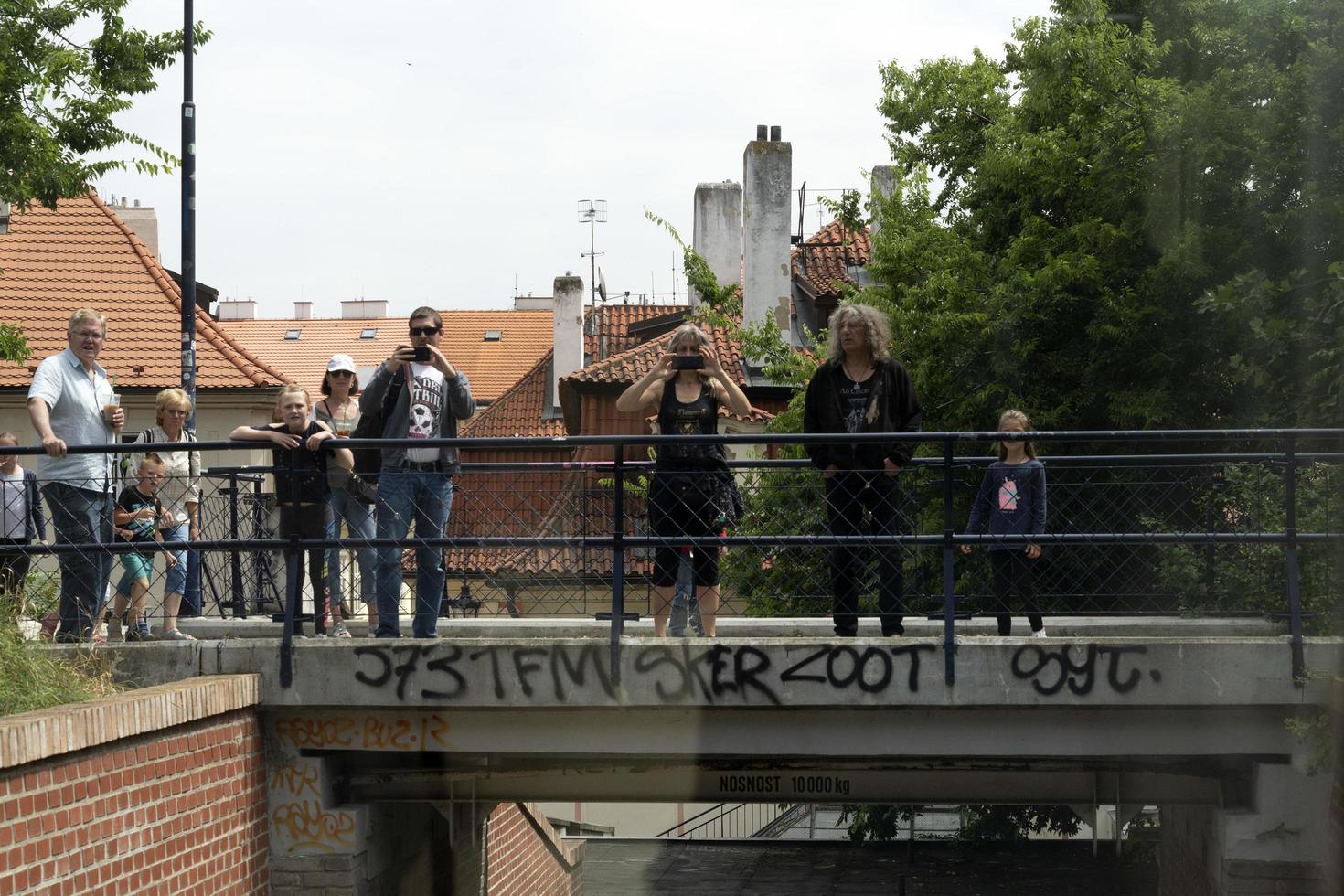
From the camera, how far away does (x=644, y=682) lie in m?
8.30

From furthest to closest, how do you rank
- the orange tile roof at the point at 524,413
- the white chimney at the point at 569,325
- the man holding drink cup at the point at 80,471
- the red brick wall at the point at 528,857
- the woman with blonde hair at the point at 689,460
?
the orange tile roof at the point at 524,413, the white chimney at the point at 569,325, the red brick wall at the point at 528,857, the woman with blonde hair at the point at 689,460, the man holding drink cup at the point at 80,471

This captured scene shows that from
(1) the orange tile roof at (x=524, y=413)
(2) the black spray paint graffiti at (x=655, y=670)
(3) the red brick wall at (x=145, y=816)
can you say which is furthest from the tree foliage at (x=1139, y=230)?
(1) the orange tile roof at (x=524, y=413)

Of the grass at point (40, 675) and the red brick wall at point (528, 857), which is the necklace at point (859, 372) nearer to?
the grass at point (40, 675)

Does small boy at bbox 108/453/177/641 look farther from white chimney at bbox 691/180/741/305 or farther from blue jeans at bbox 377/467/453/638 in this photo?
white chimney at bbox 691/180/741/305

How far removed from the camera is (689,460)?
28.0 ft

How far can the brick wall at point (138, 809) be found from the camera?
240 inches

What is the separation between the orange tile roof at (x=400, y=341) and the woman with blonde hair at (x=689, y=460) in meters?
52.8

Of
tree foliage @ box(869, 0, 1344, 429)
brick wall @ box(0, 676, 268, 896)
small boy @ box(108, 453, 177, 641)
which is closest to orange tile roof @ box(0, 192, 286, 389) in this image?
tree foliage @ box(869, 0, 1344, 429)

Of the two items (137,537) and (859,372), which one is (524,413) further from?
(859,372)

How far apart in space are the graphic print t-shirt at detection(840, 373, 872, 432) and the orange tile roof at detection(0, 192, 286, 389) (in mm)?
18757

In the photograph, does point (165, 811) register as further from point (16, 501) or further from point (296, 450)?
point (16, 501)

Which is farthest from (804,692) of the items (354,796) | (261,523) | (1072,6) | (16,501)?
(1072,6)

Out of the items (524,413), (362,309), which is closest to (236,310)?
(362,309)

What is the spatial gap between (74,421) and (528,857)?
8269 mm
